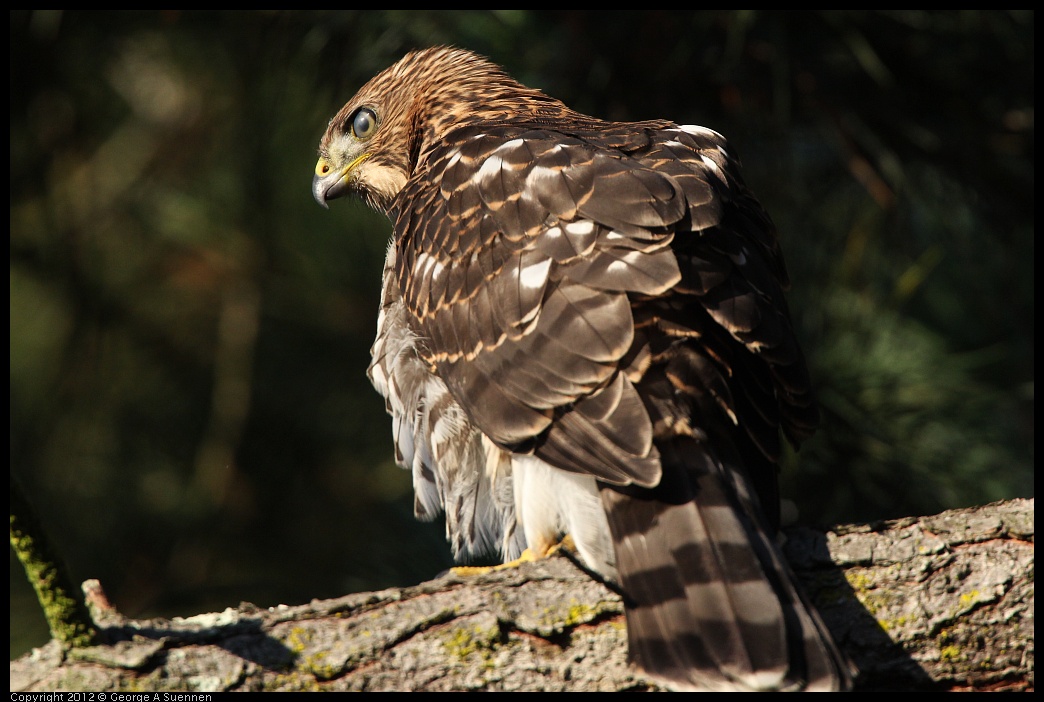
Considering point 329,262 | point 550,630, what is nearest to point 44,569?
point 550,630

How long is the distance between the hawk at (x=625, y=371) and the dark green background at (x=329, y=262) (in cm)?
154

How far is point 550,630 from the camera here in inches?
84.6

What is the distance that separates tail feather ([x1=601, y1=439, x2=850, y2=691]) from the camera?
1.96 m

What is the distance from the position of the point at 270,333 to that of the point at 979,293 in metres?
4.14

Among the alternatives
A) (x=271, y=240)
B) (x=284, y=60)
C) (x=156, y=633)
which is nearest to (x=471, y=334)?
(x=156, y=633)

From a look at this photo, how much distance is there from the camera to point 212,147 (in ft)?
21.0

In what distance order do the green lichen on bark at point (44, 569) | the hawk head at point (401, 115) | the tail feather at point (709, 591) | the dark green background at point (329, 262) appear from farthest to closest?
1. the dark green background at point (329, 262)
2. the hawk head at point (401, 115)
3. the tail feather at point (709, 591)
4. the green lichen on bark at point (44, 569)

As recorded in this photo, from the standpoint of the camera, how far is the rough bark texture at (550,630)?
6.63 feet

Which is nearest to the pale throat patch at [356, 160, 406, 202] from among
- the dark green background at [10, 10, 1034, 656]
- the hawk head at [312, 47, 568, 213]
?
the hawk head at [312, 47, 568, 213]

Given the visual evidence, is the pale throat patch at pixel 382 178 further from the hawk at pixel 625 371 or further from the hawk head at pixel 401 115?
the hawk at pixel 625 371

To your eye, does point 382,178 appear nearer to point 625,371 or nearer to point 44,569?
point 625,371

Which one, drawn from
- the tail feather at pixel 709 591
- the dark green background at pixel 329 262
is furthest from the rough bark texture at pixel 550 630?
the dark green background at pixel 329 262

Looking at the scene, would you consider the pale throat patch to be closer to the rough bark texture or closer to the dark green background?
the dark green background

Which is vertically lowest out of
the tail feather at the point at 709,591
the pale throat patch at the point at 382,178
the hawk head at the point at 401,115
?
the tail feather at the point at 709,591
